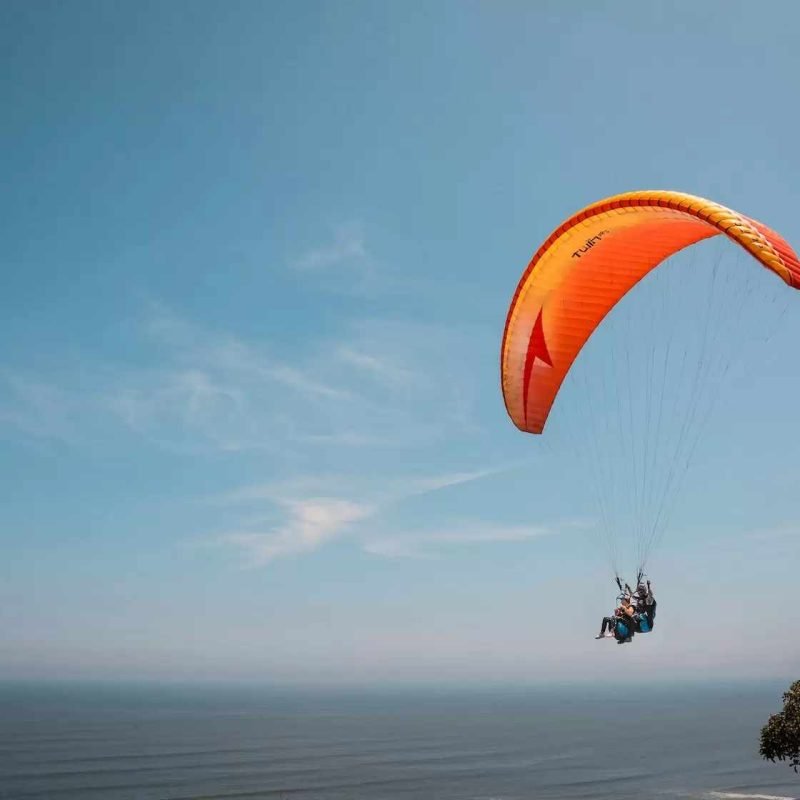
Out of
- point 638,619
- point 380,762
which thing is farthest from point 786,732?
point 380,762

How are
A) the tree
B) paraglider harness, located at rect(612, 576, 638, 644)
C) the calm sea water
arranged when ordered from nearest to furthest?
paraglider harness, located at rect(612, 576, 638, 644)
the tree
the calm sea water

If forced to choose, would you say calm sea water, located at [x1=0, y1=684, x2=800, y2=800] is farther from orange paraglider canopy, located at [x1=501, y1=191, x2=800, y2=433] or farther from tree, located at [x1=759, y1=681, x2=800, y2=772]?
orange paraglider canopy, located at [x1=501, y1=191, x2=800, y2=433]

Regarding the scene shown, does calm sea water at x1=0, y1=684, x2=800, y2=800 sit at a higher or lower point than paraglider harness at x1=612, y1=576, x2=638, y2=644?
lower

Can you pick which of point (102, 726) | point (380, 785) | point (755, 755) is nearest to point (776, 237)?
point (380, 785)

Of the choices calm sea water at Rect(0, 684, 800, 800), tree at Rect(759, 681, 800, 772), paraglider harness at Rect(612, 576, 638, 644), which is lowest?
calm sea water at Rect(0, 684, 800, 800)

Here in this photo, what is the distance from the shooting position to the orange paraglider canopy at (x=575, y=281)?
15281 millimetres

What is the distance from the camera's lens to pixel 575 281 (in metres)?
17.2

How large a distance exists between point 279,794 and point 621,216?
192 ft

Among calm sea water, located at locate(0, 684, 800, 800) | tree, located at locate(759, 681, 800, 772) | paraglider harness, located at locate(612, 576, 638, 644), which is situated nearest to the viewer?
paraglider harness, located at locate(612, 576, 638, 644)

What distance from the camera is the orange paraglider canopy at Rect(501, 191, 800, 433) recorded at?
15281 mm

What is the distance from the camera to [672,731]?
128 m

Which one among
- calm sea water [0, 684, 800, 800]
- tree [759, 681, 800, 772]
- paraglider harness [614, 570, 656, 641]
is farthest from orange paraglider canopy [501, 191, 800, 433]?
calm sea water [0, 684, 800, 800]

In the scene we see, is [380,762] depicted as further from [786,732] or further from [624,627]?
[624,627]

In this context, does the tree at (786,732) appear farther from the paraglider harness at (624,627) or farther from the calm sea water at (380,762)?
the calm sea water at (380,762)
